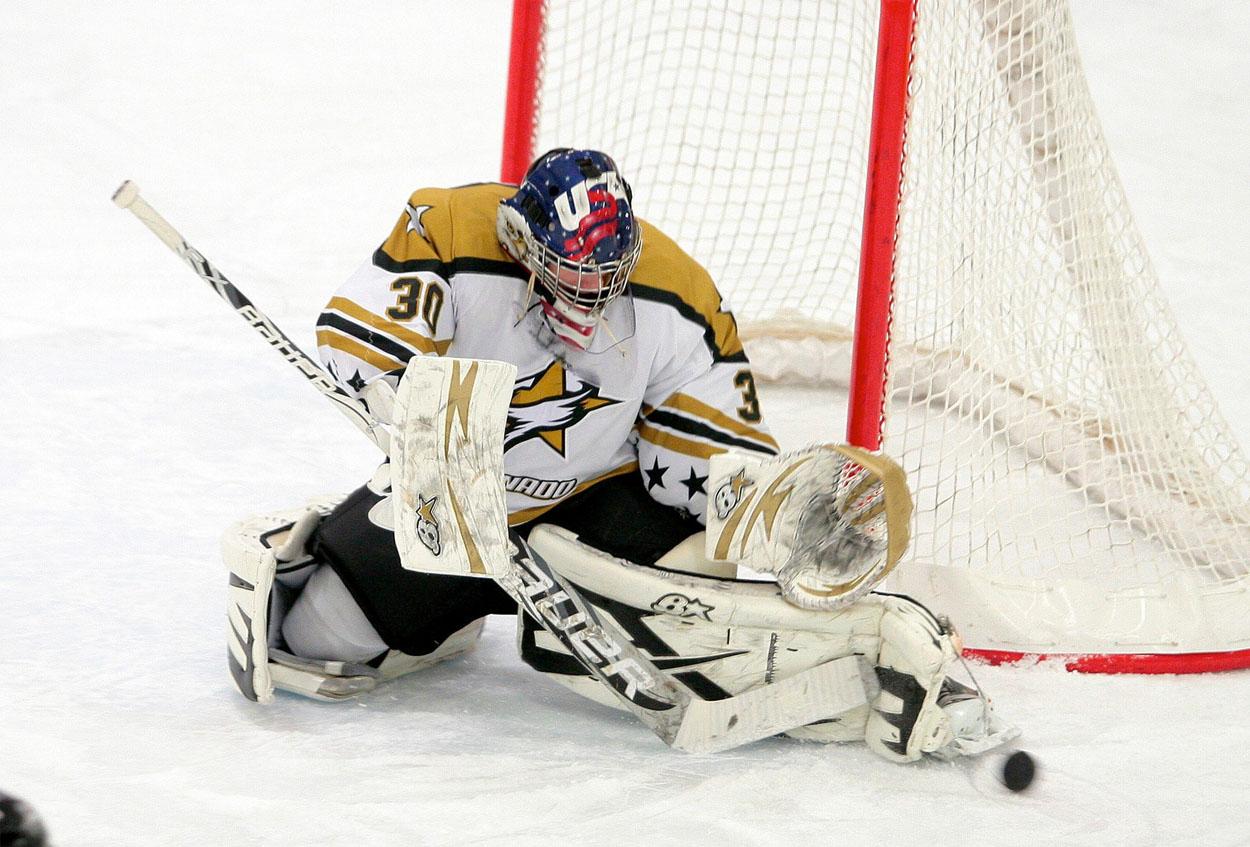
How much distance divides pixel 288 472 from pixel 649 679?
1245mm

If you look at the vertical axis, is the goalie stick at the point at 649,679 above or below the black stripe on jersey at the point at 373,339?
Answer: below

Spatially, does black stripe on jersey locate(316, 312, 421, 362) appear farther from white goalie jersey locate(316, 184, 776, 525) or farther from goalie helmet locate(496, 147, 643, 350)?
goalie helmet locate(496, 147, 643, 350)

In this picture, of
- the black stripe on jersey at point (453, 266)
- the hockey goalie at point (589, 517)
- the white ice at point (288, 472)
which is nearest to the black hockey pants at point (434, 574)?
the hockey goalie at point (589, 517)

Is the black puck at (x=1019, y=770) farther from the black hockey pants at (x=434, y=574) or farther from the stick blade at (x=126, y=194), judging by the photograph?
the stick blade at (x=126, y=194)

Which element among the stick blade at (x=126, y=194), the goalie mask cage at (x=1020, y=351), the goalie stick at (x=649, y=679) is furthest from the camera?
the goalie mask cage at (x=1020, y=351)

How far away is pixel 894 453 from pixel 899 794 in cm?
94

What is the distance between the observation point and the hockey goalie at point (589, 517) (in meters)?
1.91

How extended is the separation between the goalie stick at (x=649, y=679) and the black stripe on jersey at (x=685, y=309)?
16.0 inches

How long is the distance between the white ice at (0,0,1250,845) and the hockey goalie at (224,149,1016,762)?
0.10m

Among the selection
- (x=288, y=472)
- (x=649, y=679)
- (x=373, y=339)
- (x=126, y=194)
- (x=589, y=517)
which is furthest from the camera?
(x=288, y=472)

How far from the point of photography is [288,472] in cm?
301

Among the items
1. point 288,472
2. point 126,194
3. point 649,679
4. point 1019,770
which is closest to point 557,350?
point 649,679

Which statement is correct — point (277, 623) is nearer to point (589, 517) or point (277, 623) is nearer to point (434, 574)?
point (434, 574)

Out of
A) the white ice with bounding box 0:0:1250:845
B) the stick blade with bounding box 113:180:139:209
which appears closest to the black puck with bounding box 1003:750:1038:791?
the white ice with bounding box 0:0:1250:845
